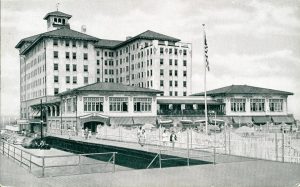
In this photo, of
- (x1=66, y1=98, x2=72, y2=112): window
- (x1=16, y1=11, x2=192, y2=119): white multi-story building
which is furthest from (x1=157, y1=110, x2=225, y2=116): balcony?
(x1=16, y1=11, x2=192, y2=119): white multi-story building

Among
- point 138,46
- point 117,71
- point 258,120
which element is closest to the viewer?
point 258,120

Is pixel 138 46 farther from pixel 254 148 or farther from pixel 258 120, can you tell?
pixel 254 148

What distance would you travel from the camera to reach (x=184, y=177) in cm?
1412

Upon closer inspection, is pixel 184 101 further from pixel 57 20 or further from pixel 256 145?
pixel 256 145

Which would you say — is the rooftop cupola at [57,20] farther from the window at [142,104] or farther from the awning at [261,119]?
the awning at [261,119]

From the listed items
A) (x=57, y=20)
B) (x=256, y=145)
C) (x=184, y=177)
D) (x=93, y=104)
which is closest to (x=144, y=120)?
(x=93, y=104)

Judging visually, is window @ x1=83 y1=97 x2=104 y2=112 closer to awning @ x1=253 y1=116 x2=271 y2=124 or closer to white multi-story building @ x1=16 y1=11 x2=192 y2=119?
white multi-story building @ x1=16 y1=11 x2=192 y2=119

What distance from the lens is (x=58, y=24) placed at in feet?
280

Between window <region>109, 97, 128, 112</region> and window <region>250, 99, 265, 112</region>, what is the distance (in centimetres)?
2105

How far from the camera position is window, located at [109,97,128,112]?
182 feet

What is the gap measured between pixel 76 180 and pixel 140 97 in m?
44.0

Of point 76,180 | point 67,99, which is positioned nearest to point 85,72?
point 67,99

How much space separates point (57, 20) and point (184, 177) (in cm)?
7678

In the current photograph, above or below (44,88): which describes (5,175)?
below
